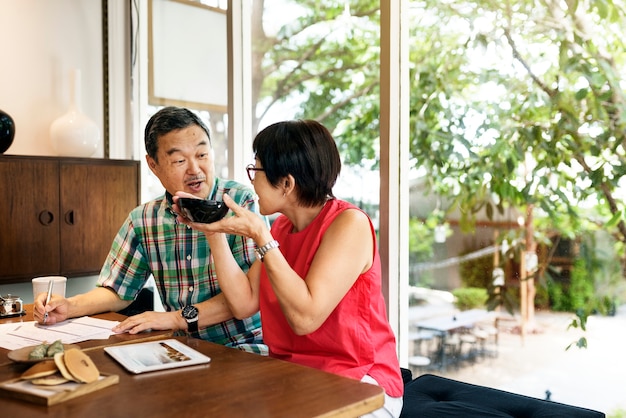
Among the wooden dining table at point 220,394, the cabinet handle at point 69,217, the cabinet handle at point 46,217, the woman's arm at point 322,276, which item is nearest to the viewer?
the wooden dining table at point 220,394

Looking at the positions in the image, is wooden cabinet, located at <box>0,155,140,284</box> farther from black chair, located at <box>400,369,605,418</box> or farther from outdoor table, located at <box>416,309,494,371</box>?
black chair, located at <box>400,369,605,418</box>

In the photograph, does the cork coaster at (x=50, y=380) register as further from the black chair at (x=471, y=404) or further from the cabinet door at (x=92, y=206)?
the cabinet door at (x=92, y=206)

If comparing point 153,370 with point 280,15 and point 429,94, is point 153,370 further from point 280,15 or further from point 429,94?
point 280,15

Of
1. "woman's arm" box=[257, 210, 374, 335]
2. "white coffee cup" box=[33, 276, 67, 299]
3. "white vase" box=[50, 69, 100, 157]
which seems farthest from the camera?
"white vase" box=[50, 69, 100, 157]

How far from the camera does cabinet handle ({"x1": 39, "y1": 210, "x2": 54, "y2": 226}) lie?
328cm

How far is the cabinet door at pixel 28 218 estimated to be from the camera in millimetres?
3154

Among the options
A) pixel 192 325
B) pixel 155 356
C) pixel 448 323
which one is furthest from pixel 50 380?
pixel 448 323

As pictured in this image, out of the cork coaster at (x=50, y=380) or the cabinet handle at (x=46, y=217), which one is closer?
the cork coaster at (x=50, y=380)

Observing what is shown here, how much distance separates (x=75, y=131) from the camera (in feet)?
11.5

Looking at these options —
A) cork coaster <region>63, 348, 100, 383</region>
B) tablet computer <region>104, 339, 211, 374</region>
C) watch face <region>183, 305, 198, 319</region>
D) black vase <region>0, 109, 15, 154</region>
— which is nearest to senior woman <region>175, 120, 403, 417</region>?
watch face <region>183, 305, 198, 319</region>

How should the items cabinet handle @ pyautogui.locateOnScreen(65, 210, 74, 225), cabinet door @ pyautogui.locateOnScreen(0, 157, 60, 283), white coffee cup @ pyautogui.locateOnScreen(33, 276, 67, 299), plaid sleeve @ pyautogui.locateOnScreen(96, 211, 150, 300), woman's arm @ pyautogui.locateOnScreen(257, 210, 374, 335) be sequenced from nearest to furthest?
woman's arm @ pyautogui.locateOnScreen(257, 210, 374, 335), white coffee cup @ pyautogui.locateOnScreen(33, 276, 67, 299), plaid sleeve @ pyautogui.locateOnScreen(96, 211, 150, 300), cabinet door @ pyautogui.locateOnScreen(0, 157, 60, 283), cabinet handle @ pyautogui.locateOnScreen(65, 210, 74, 225)

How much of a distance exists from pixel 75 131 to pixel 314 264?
224cm

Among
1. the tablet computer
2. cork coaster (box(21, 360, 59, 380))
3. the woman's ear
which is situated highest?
the woman's ear

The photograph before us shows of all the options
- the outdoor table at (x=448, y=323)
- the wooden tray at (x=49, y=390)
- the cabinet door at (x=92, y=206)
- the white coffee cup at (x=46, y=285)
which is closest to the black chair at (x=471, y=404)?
the outdoor table at (x=448, y=323)
